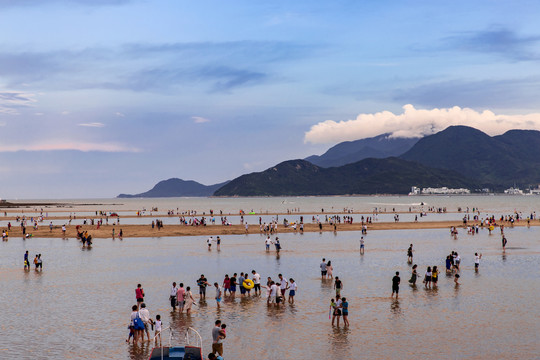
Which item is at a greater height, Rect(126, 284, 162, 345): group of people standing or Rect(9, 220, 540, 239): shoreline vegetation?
Rect(126, 284, 162, 345): group of people standing

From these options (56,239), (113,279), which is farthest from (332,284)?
(56,239)

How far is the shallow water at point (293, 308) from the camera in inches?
797

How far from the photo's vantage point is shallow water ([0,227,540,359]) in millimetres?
20234

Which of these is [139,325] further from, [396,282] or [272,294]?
[396,282]

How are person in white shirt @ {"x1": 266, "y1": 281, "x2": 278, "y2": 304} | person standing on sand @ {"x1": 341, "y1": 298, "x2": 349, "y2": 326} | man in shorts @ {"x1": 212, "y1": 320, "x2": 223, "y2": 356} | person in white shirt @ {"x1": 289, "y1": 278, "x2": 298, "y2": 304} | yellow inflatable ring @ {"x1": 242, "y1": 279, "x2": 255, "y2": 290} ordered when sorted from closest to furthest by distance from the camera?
1. man in shorts @ {"x1": 212, "y1": 320, "x2": 223, "y2": 356}
2. person standing on sand @ {"x1": 341, "y1": 298, "x2": 349, "y2": 326}
3. person in white shirt @ {"x1": 266, "y1": 281, "x2": 278, "y2": 304}
4. person in white shirt @ {"x1": 289, "y1": 278, "x2": 298, "y2": 304}
5. yellow inflatable ring @ {"x1": 242, "y1": 279, "x2": 255, "y2": 290}

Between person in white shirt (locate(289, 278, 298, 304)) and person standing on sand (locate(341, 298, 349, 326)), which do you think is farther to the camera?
person in white shirt (locate(289, 278, 298, 304))

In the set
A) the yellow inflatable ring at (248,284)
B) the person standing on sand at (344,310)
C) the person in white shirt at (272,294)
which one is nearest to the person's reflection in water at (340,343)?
the person standing on sand at (344,310)

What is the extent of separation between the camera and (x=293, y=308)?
27141mm

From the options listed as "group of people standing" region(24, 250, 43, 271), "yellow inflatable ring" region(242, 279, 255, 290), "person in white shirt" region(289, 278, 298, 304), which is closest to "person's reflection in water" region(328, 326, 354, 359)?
"person in white shirt" region(289, 278, 298, 304)

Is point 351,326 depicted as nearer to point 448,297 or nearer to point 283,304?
point 283,304

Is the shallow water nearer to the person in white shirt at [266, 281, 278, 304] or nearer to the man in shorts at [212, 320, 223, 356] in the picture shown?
the man in shorts at [212, 320, 223, 356]

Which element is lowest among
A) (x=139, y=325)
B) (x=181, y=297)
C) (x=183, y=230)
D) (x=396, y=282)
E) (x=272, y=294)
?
(x=183, y=230)

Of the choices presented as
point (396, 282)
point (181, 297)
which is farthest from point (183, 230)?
point (396, 282)

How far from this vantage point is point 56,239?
71.1 metres
